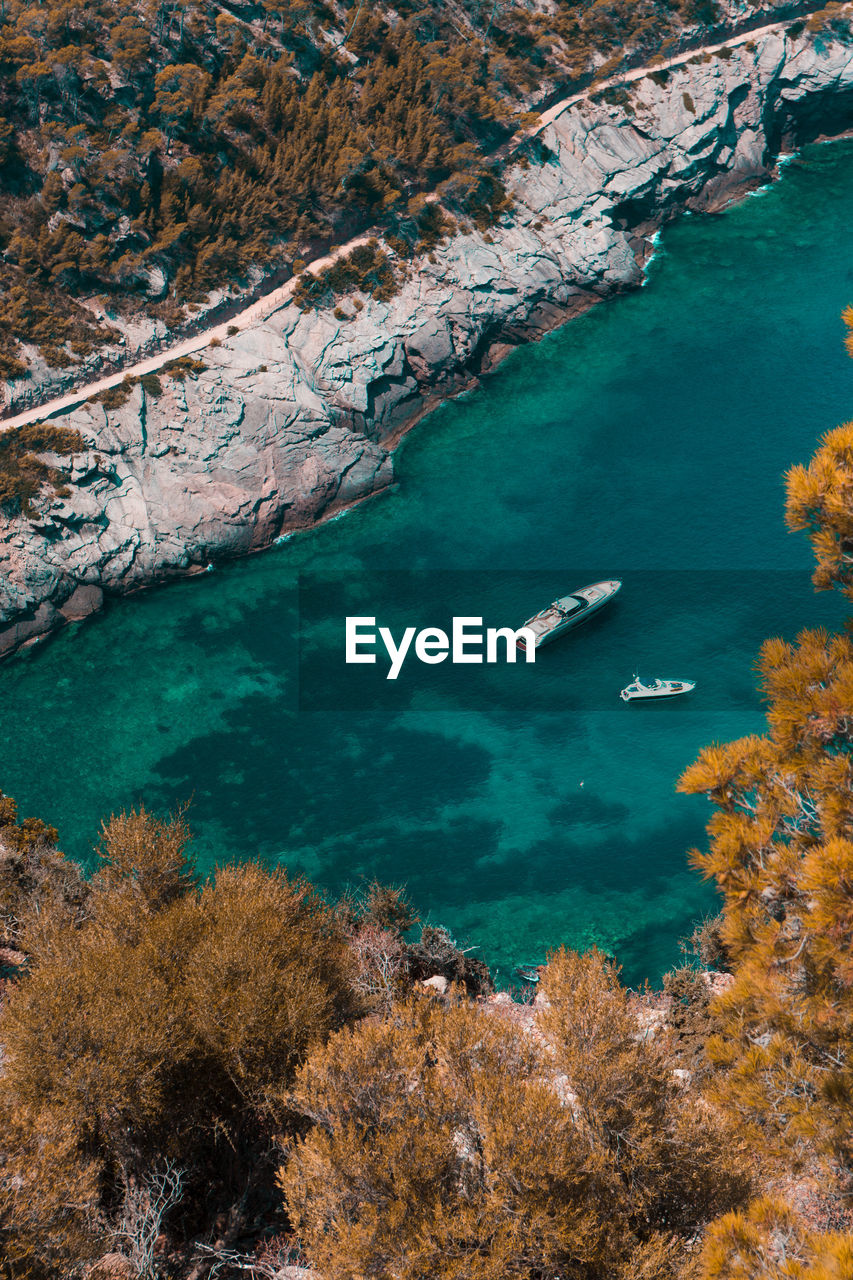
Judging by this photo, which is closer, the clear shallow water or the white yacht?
the clear shallow water

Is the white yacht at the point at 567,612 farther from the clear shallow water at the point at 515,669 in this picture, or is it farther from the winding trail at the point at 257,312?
the winding trail at the point at 257,312

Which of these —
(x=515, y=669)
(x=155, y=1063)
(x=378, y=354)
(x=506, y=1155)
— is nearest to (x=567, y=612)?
(x=515, y=669)

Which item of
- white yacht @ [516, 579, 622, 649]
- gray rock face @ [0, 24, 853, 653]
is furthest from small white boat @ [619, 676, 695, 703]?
gray rock face @ [0, 24, 853, 653]

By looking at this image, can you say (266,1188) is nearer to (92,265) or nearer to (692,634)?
(692,634)

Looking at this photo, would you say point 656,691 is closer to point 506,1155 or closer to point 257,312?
point 506,1155

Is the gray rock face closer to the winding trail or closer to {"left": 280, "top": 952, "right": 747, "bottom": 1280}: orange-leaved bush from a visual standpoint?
the winding trail

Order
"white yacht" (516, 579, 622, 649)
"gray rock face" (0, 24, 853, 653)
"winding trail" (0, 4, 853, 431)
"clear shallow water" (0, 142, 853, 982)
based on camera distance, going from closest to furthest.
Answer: "clear shallow water" (0, 142, 853, 982) → "white yacht" (516, 579, 622, 649) → "gray rock face" (0, 24, 853, 653) → "winding trail" (0, 4, 853, 431)

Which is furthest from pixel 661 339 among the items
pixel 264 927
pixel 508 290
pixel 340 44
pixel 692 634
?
pixel 264 927
